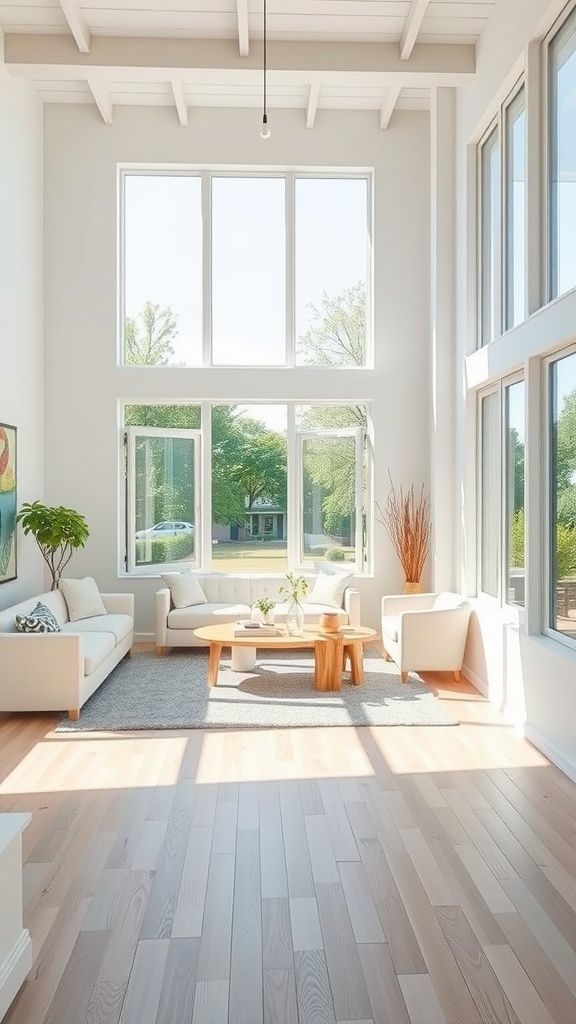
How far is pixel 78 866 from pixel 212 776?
3.98 ft

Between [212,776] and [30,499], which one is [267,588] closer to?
[30,499]

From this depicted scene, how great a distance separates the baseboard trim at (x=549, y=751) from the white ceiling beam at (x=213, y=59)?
527cm

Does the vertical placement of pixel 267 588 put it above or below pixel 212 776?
above

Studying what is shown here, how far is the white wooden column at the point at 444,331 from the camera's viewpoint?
766 centimetres

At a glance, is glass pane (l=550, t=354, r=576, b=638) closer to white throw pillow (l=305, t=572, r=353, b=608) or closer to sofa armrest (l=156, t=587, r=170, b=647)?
white throw pillow (l=305, t=572, r=353, b=608)

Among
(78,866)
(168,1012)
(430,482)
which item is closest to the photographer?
(168,1012)

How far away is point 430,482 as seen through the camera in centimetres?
869

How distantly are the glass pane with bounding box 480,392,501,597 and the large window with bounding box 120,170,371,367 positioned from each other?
7.62 ft

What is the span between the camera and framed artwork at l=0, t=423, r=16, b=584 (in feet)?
23.3

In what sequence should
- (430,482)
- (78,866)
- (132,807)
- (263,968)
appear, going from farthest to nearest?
(430,482)
(132,807)
(78,866)
(263,968)

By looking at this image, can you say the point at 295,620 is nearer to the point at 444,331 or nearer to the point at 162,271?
the point at 444,331

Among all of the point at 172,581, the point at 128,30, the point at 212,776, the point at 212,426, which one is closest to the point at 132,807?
the point at 212,776

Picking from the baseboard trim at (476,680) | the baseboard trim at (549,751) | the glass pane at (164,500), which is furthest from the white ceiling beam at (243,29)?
the baseboard trim at (549,751)

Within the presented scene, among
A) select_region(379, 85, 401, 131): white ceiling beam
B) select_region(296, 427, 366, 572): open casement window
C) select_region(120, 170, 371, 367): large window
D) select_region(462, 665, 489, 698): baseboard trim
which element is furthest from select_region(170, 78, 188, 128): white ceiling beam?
select_region(462, 665, 489, 698): baseboard trim
